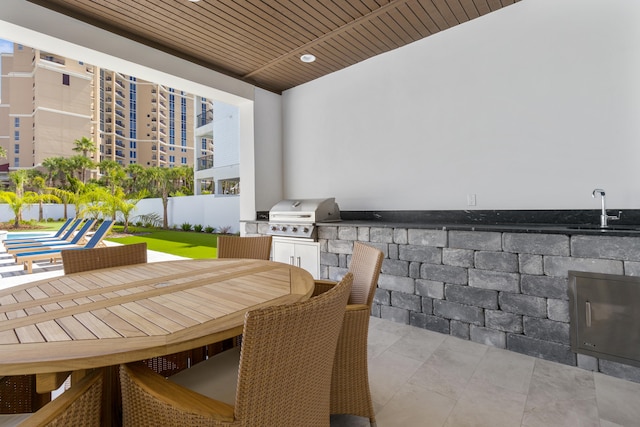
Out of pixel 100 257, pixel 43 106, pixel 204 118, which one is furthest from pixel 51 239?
pixel 43 106

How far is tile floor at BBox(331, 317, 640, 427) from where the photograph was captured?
1559 mm

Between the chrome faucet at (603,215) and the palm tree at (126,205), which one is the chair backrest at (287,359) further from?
the palm tree at (126,205)

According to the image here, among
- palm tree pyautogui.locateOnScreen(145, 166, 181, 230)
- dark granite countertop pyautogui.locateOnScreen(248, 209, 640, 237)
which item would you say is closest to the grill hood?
dark granite countertop pyautogui.locateOnScreen(248, 209, 640, 237)

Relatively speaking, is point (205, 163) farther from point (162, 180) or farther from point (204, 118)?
point (162, 180)

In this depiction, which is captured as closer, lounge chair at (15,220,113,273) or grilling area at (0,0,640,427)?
grilling area at (0,0,640,427)

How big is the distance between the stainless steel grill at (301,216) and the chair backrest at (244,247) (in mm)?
895

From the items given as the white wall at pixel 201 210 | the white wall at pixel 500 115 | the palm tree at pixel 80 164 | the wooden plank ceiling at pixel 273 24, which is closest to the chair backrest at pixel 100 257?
the wooden plank ceiling at pixel 273 24

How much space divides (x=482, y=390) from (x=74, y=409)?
2.02m

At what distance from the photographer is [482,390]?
1.82 m

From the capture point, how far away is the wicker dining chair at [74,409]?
25.0 inches

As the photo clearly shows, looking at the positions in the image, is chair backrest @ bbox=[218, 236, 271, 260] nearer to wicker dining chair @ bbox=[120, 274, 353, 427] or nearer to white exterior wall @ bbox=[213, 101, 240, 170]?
wicker dining chair @ bbox=[120, 274, 353, 427]

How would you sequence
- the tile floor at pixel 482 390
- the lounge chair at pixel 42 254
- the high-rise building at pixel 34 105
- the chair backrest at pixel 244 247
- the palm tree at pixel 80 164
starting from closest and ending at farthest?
the tile floor at pixel 482 390 < the chair backrest at pixel 244 247 < the lounge chair at pixel 42 254 < the palm tree at pixel 80 164 < the high-rise building at pixel 34 105

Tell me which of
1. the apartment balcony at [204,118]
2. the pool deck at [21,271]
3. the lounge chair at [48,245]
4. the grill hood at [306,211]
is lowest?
the pool deck at [21,271]

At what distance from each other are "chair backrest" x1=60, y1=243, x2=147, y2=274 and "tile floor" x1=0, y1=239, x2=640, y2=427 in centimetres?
172
